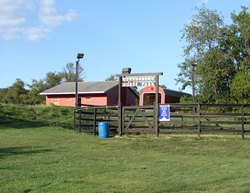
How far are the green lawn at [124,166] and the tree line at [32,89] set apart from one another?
5963cm

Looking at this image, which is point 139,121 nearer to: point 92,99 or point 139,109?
point 139,109

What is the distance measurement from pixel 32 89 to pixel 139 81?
68443 mm

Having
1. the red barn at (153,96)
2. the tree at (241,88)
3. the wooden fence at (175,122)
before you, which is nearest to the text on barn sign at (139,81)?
the wooden fence at (175,122)

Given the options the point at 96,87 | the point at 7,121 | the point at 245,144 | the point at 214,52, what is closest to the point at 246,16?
the point at 214,52

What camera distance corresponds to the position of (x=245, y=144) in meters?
16.8

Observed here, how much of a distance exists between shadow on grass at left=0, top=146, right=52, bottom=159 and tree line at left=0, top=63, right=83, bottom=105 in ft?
199

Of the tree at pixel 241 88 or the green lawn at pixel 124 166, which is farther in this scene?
the tree at pixel 241 88

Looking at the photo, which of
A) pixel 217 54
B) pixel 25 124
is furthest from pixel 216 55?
pixel 25 124

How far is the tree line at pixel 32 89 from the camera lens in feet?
264

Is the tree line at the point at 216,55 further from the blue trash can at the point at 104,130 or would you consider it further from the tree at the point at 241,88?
the blue trash can at the point at 104,130

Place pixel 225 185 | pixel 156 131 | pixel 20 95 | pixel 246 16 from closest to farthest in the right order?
pixel 225 185, pixel 156 131, pixel 246 16, pixel 20 95

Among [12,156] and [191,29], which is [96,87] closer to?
[191,29]

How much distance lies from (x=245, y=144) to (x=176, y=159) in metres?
4.83

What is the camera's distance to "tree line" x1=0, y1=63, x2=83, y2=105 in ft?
264
